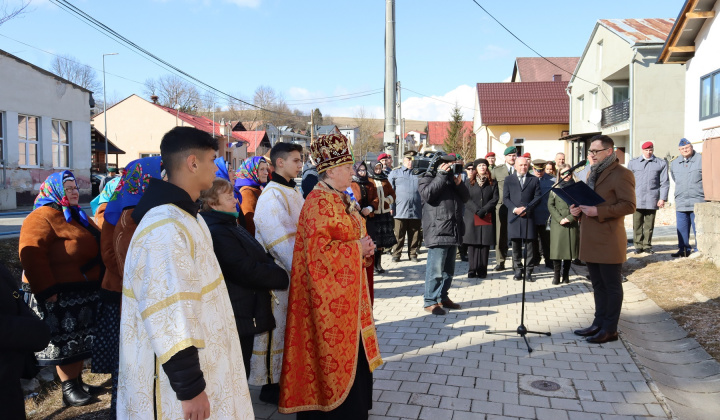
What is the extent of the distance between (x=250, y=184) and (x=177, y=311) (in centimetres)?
432

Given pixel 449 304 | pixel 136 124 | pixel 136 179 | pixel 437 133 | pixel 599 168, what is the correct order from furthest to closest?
pixel 437 133 → pixel 136 124 → pixel 449 304 → pixel 599 168 → pixel 136 179

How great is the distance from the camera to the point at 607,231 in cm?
522

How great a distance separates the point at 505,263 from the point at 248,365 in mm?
7228

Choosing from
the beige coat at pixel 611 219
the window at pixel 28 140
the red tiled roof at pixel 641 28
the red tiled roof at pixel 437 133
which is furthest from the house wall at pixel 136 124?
the beige coat at pixel 611 219

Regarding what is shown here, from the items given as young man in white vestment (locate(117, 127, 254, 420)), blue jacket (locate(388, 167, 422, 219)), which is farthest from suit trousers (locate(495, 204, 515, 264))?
young man in white vestment (locate(117, 127, 254, 420))

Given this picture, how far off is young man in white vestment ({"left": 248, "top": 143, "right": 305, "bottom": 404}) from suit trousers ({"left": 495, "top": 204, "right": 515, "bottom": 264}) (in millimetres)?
5854

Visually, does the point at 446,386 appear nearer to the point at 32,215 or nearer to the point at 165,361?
the point at 165,361

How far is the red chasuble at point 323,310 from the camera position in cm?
328

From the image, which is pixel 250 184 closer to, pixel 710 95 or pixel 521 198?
pixel 521 198

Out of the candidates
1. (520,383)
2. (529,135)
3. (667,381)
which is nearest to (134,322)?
(520,383)

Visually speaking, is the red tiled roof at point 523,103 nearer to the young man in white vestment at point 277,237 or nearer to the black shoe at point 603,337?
the black shoe at point 603,337

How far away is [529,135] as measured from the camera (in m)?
33.8

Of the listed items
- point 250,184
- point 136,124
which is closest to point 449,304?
point 250,184

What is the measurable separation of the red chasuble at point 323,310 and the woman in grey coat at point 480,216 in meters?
5.59
